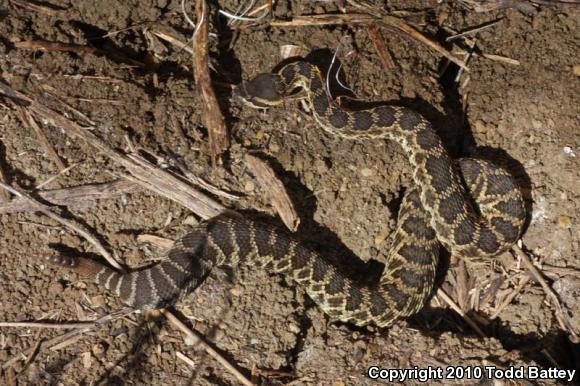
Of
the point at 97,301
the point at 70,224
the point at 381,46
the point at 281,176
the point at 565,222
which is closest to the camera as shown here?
the point at 97,301

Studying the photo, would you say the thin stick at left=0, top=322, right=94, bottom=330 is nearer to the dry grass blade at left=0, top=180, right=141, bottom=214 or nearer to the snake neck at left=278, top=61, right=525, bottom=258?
the dry grass blade at left=0, top=180, right=141, bottom=214

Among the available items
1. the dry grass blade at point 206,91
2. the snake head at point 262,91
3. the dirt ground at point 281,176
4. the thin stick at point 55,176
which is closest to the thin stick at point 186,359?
the dirt ground at point 281,176

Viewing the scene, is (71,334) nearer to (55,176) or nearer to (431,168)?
(55,176)

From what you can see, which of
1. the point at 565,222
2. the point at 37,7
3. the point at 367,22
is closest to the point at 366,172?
the point at 367,22

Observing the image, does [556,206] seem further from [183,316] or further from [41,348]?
[41,348]

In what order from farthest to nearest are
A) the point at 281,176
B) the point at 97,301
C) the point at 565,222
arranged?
the point at 565,222 → the point at 281,176 → the point at 97,301

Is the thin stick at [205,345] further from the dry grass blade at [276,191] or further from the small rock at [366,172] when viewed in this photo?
the small rock at [366,172]
